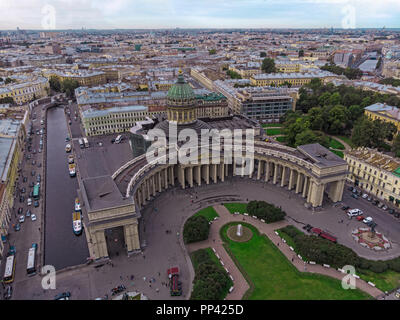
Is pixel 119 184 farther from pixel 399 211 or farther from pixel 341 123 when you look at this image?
pixel 341 123

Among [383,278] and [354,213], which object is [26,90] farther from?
[383,278]

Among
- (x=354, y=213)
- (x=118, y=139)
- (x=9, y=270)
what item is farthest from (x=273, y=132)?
(x=9, y=270)

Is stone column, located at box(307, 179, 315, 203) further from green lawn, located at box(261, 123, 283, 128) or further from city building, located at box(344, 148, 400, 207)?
green lawn, located at box(261, 123, 283, 128)

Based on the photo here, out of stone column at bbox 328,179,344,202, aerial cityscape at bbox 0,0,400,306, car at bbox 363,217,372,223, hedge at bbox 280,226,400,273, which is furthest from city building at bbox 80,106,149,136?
car at bbox 363,217,372,223

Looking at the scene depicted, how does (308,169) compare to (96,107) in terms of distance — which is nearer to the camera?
(308,169)

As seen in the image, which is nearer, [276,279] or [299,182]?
[276,279]

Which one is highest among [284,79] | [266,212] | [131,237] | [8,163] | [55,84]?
Result: [284,79]

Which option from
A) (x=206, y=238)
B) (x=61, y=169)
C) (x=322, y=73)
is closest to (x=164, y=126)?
(x=61, y=169)
